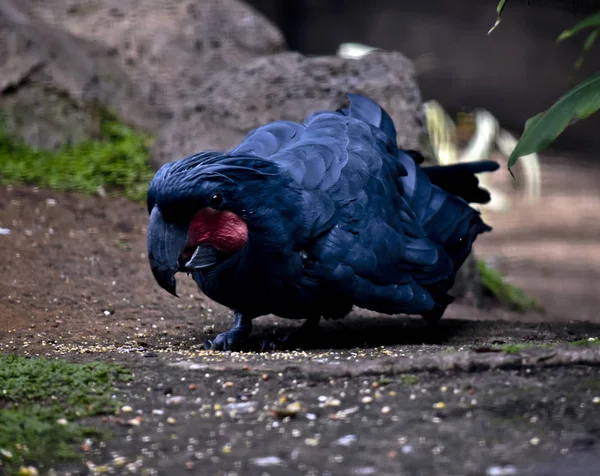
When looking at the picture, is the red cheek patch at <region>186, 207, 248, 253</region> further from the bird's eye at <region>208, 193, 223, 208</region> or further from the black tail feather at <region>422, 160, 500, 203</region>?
the black tail feather at <region>422, 160, 500, 203</region>

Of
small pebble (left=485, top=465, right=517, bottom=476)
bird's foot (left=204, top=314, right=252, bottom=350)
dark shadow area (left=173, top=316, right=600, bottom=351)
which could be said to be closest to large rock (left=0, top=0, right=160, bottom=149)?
dark shadow area (left=173, top=316, right=600, bottom=351)

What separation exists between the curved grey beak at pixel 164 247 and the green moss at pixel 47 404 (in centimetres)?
35

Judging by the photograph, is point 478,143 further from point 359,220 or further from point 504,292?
point 359,220

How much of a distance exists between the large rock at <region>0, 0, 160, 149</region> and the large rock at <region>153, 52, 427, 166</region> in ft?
3.01

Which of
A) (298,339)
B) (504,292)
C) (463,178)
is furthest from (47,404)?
(504,292)

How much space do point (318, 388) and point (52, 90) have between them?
461cm

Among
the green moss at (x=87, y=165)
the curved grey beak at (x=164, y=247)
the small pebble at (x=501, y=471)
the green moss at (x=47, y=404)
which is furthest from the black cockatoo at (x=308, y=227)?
the green moss at (x=87, y=165)

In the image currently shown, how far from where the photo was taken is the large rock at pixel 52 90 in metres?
6.31

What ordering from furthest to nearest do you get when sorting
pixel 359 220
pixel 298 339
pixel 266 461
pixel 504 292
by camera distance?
pixel 504 292
pixel 298 339
pixel 359 220
pixel 266 461

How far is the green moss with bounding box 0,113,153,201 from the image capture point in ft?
19.3

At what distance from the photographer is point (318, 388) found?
2.50 metres

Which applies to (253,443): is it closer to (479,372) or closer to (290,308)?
(479,372)

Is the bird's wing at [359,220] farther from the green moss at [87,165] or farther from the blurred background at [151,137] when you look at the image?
the green moss at [87,165]

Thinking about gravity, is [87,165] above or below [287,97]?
below
